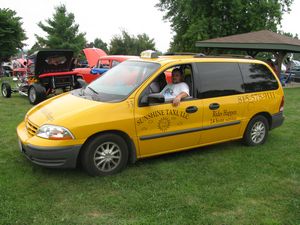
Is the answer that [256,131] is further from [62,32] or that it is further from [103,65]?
[62,32]

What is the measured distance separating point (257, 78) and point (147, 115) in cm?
254

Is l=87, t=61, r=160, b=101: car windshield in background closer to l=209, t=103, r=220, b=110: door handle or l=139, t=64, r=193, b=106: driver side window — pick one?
l=139, t=64, r=193, b=106: driver side window

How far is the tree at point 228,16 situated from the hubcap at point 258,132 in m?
25.2

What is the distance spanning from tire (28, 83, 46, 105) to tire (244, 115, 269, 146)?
724cm

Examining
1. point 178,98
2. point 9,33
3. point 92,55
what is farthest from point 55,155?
point 9,33

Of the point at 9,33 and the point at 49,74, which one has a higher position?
the point at 9,33

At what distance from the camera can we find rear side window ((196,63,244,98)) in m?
5.55

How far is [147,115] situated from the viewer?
193 inches

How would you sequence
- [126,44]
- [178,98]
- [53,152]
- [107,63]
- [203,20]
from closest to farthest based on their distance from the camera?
[53,152], [178,98], [107,63], [203,20], [126,44]

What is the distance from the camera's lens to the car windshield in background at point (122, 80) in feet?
16.5

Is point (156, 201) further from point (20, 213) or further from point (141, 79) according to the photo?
point (141, 79)

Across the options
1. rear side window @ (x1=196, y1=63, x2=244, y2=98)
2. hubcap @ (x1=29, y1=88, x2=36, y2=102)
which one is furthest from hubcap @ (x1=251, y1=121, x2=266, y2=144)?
hubcap @ (x1=29, y1=88, x2=36, y2=102)

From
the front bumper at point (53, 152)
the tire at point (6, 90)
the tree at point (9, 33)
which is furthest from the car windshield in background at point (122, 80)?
the tree at point (9, 33)

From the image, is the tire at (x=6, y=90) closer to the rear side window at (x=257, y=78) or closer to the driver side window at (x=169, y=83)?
the driver side window at (x=169, y=83)
